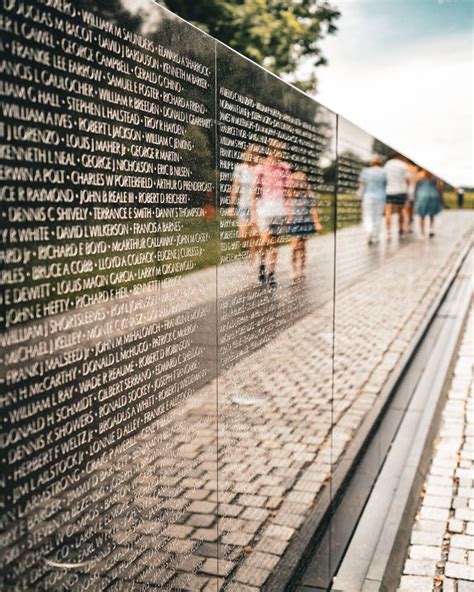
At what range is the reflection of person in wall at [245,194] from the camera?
3.05 m

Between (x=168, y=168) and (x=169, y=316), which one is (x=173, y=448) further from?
(x=168, y=168)

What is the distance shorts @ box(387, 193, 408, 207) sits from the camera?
826 cm

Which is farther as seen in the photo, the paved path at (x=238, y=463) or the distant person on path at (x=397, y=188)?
the distant person on path at (x=397, y=188)

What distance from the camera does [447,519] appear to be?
5184 mm

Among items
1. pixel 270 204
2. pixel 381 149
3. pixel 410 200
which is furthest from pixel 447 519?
pixel 410 200

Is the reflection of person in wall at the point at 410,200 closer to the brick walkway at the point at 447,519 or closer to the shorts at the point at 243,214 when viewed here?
the brick walkway at the point at 447,519

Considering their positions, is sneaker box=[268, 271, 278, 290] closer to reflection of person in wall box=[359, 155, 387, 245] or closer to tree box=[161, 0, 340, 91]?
reflection of person in wall box=[359, 155, 387, 245]

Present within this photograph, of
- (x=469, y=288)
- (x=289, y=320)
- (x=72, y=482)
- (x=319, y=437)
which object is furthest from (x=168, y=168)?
(x=469, y=288)

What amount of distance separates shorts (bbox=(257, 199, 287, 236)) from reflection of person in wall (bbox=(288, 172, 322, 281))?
155 mm

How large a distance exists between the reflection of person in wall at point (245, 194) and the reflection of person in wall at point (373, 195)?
3034mm

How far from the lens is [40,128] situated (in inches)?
69.4

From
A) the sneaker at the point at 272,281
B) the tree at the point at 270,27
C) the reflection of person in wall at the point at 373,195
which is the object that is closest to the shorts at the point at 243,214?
the sneaker at the point at 272,281

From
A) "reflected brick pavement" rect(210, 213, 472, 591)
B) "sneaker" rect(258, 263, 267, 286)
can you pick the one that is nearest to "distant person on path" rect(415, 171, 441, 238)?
"reflected brick pavement" rect(210, 213, 472, 591)

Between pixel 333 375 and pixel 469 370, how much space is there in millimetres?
5520
